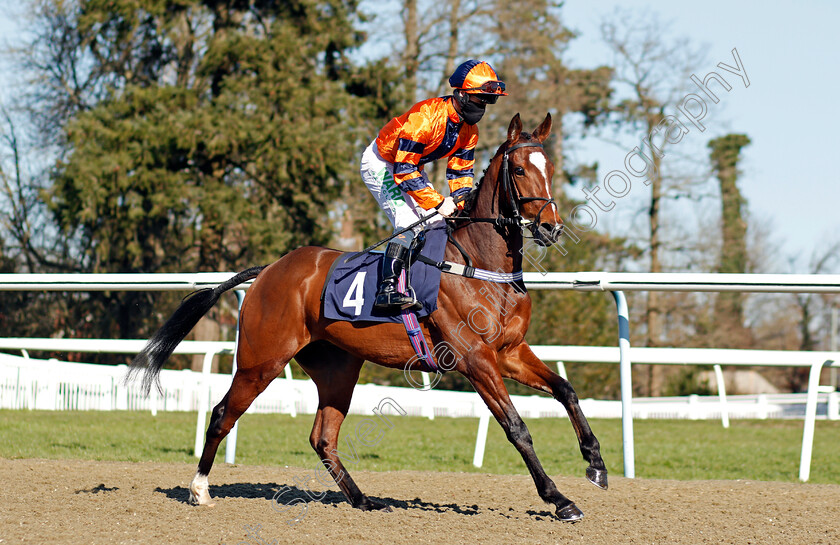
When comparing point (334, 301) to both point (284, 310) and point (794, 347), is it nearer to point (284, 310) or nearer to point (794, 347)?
point (284, 310)

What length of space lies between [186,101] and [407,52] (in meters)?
5.65

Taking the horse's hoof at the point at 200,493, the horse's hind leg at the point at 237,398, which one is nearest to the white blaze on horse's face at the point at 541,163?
the horse's hind leg at the point at 237,398

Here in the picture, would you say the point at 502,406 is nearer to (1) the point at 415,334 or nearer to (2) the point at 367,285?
(1) the point at 415,334

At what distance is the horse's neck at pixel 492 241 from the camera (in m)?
4.18

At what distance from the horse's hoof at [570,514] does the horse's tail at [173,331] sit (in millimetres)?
2156

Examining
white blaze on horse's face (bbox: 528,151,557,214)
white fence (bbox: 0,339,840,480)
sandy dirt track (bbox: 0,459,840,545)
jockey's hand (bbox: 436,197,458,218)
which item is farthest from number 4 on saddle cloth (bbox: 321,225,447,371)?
white fence (bbox: 0,339,840,480)

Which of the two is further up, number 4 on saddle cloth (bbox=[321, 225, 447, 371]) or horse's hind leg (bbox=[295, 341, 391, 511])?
number 4 on saddle cloth (bbox=[321, 225, 447, 371])

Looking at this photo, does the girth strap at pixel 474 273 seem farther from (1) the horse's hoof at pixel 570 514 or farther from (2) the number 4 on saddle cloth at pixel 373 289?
(1) the horse's hoof at pixel 570 514

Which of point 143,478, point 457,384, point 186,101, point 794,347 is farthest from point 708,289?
point 794,347

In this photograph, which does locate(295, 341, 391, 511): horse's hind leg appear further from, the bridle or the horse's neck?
the bridle

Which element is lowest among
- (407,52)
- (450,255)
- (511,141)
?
(450,255)

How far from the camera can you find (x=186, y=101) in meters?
17.2

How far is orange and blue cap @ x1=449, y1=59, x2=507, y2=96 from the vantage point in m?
4.27

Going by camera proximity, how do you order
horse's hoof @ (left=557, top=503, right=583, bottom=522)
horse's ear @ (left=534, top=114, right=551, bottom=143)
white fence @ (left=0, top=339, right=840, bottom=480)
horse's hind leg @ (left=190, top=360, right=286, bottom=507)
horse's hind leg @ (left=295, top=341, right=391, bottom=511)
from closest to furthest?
horse's hoof @ (left=557, top=503, right=583, bottom=522)
horse's ear @ (left=534, top=114, right=551, bottom=143)
horse's hind leg @ (left=190, top=360, right=286, bottom=507)
horse's hind leg @ (left=295, top=341, right=391, bottom=511)
white fence @ (left=0, top=339, right=840, bottom=480)
